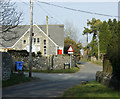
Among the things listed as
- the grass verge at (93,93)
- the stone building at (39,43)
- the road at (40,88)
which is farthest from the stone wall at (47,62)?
the grass verge at (93,93)

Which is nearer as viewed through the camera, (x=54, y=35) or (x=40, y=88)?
(x=40, y=88)

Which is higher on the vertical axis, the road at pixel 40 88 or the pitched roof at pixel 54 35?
the pitched roof at pixel 54 35

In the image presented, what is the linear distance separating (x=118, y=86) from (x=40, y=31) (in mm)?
40863

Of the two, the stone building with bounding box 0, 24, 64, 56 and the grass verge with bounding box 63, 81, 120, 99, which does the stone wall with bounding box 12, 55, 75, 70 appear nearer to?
the stone building with bounding box 0, 24, 64, 56

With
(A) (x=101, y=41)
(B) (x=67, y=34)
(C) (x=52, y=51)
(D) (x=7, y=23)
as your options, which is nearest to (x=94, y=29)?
(B) (x=67, y=34)

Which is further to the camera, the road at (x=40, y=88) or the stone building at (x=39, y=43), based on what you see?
the stone building at (x=39, y=43)

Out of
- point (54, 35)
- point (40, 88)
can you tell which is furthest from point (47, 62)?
point (40, 88)

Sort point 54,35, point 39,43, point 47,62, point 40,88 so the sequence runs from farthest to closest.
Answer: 1. point 54,35
2. point 39,43
3. point 47,62
4. point 40,88

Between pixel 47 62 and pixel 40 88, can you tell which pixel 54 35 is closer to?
pixel 47 62

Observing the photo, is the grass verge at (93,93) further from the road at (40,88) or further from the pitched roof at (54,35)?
the pitched roof at (54,35)

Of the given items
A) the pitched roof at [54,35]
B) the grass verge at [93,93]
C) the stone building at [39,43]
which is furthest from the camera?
the pitched roof at [54,35]

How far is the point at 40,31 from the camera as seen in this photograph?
52.1 metres

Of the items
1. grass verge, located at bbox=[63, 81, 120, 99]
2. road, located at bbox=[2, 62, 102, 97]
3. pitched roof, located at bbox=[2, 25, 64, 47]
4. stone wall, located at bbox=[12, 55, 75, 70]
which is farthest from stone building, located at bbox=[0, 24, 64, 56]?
grass verge, located at bbox=[63, 81, 120, 99]

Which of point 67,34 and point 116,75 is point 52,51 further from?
point 116,75
